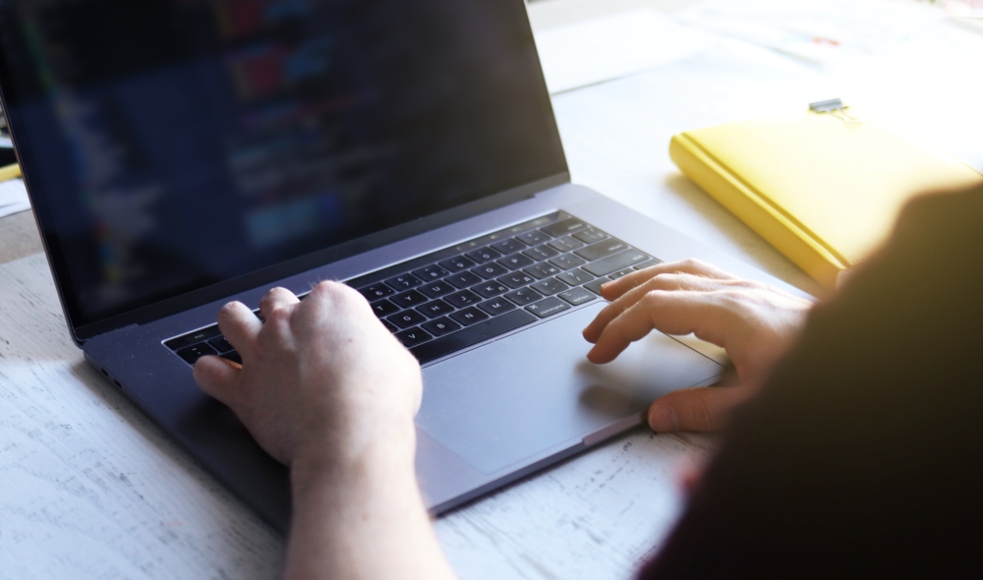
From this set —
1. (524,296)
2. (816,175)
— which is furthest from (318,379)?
(816,175)

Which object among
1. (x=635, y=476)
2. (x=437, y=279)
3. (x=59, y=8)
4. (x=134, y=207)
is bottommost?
(x=635, y=476)

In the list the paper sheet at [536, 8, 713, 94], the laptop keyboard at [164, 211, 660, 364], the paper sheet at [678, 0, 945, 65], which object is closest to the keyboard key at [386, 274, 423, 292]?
the laptop keyboard at [164, 211, 660, 364]

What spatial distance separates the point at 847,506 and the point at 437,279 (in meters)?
0.50

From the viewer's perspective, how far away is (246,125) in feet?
2.62

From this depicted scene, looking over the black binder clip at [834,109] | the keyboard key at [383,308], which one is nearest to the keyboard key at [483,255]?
the keyboard key at [383,308]

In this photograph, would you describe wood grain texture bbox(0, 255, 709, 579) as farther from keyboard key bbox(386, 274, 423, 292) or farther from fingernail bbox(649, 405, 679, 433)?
keyboard key bbox(386, 274, 423, 292)

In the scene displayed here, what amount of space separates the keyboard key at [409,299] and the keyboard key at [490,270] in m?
0.06

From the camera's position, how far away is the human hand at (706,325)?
0.61m

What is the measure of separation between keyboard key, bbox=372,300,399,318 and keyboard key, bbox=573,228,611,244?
214 millimetres

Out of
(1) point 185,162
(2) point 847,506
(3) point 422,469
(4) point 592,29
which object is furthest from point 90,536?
(4) point 592,29

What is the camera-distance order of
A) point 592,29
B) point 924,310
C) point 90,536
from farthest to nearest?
1. point 592,29
2. point 90,536
3. point 924,310

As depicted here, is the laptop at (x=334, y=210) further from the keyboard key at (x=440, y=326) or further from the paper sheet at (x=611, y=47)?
the paper sheet at (x=611, y=47)

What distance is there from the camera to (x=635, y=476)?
0.59m

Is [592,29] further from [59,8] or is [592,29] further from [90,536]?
[90,536]
